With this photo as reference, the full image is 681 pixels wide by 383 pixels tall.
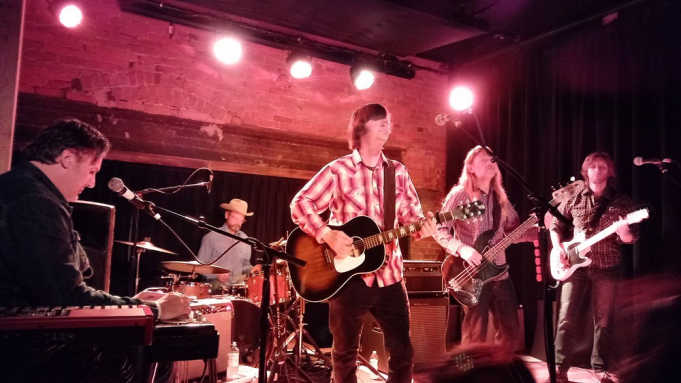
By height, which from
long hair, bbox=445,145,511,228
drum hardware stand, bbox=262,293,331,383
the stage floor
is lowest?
the stage floor

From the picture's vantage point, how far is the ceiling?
662 centimetres

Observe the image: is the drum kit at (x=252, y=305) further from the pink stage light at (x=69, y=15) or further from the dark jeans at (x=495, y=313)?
the pink stage light at (x=69, y=15)

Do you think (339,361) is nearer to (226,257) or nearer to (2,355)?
(2,355)

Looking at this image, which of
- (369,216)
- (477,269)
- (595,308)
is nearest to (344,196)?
(369,216)

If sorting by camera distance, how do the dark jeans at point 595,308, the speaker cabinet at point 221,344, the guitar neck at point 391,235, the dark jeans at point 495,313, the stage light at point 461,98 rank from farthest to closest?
the stage light at point 461,98 < the dark jeans at point 595,308 < the speaker cabinet at point 221,344 < the dark jeans at point 495,313 < the guitar neck at point 391,235

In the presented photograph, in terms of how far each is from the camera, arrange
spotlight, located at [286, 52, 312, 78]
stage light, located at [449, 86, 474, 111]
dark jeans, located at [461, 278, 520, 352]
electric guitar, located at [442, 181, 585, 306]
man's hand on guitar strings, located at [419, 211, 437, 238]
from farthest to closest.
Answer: stage light, located at [449, 86, 474, 111] < spotlight, located at [286, 52, 312, 78] < electric guitar, located at [442, 181, 585, 306] < dark jeans, located at [461, 278, 520, 352] < man's hand on guitar strings, located at [419, 211, 437, 238]

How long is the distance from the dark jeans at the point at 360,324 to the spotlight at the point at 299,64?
5019 millimetres

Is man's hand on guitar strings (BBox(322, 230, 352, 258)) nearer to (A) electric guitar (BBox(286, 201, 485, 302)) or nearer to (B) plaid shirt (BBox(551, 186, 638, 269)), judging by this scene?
(A) electric guitar (BBox(286, 201, 485, 302))

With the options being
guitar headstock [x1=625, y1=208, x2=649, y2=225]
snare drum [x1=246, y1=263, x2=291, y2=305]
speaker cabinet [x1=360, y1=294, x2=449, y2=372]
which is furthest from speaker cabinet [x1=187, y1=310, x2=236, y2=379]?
guitar headstock [x1=625, y1=208, x2=649, y2=225]

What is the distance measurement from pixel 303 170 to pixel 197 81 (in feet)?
6.66

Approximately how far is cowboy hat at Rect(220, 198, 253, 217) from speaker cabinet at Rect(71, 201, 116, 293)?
3123 mm

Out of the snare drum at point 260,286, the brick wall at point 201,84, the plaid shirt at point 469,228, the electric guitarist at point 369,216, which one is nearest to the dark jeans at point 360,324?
the electric guitarist at point 369,216

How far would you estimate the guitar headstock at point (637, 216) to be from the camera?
5023mm

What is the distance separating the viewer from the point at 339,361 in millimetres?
3295
